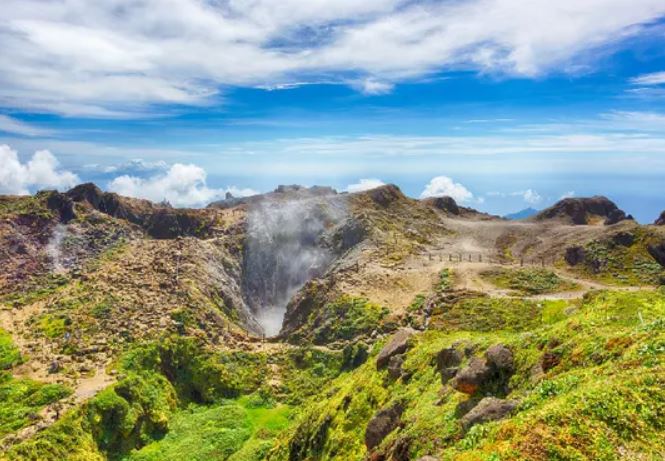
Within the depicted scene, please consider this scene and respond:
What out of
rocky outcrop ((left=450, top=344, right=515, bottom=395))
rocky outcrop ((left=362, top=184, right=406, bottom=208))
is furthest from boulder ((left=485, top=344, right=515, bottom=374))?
rocky outcrop ((left=362, top=184, right=406, bottom=208))

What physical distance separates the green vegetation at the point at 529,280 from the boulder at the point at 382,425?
50.7 m

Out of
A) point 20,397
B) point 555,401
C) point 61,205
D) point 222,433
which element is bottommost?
point 222,433

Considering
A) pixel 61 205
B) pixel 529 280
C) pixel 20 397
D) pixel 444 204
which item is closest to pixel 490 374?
pixel 20 397

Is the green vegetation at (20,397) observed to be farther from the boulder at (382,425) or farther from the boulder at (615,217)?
the boulder at (615,217)

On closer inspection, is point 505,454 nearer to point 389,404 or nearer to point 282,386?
point 389,404

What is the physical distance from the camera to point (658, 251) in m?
87.5

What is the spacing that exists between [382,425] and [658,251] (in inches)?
3234

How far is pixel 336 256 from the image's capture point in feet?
372

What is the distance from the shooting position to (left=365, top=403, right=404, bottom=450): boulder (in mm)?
27547

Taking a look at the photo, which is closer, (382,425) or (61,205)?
(382,425)

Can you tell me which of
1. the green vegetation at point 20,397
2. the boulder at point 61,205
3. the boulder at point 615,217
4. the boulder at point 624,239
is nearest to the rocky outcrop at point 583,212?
the boulder at point 615,217

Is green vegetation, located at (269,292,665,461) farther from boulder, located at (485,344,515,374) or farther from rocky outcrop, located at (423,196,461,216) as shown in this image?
rocky outcrop, located at (423,196,461,216)

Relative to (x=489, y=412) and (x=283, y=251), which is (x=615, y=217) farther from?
(x=489, y=412)

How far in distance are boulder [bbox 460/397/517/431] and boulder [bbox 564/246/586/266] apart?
8283 centimetres
